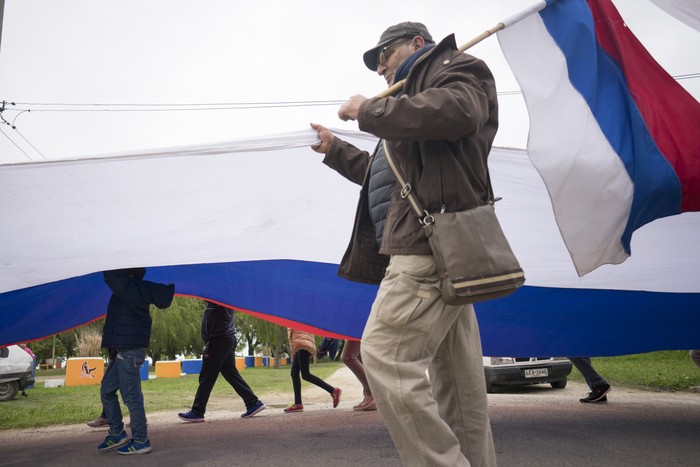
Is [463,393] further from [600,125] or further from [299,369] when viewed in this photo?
[299,369]

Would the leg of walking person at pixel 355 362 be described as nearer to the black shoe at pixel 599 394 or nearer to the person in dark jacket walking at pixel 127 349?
the black shoe at pixel 599 394

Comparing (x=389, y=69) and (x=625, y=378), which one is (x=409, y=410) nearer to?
(x=389, y=69)

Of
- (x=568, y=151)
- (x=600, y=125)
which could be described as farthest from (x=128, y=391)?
(x=600, y=125)

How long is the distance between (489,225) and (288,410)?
5.79 m

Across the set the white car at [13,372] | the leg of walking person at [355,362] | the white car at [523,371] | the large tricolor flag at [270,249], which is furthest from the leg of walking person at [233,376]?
the white car at [13,372]

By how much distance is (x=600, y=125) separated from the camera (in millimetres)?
3336

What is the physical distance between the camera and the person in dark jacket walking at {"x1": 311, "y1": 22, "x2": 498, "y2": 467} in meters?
1.89

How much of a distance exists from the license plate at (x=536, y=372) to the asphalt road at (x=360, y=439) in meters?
2.64

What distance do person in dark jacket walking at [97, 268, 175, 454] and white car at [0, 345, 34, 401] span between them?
26.4 feet

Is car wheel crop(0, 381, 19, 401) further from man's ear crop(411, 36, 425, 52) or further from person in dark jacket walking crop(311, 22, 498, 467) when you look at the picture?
man's ear crop(411, 36, 425, 52)

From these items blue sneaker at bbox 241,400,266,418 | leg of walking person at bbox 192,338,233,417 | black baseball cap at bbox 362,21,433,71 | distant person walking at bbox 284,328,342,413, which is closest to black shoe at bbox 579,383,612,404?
distant person walking at bbox 284,328,342,413

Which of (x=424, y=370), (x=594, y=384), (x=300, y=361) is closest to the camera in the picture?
(x=424, y=370)

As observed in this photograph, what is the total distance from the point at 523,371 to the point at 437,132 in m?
8.56

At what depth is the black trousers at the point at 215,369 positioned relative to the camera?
6.02 meters
